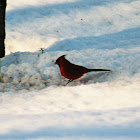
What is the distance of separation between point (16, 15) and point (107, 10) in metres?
2.69

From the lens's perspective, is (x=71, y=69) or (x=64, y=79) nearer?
(x=71, y=69)

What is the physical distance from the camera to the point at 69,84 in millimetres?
4340

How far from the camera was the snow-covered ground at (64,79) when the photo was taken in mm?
2756

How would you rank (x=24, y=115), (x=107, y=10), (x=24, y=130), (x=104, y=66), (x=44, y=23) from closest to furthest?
(x=24, y=130) → (x=24, y=115) → (x=104, y=66) → (x=44, y=23) → (x=107, y=10)

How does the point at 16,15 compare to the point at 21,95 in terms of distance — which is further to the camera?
the point at 16,15

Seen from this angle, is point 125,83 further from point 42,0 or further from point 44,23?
point 42,0

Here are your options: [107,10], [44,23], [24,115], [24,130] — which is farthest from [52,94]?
[107,10]

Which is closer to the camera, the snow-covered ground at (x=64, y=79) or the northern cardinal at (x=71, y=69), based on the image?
the snow-covered ground at (x=64, y=79)

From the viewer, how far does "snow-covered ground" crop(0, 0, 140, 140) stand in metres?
2.76

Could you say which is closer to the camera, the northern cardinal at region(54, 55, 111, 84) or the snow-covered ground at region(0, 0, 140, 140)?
the snow-covered ground at region(0, 0, 140, 140)

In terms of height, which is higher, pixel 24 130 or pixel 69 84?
pixel 69 84

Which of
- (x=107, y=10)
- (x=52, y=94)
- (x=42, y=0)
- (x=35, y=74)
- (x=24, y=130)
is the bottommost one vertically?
(x=24, y=130)

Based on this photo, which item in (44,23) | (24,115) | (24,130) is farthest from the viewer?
(44,23)

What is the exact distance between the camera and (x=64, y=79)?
4609 mm
